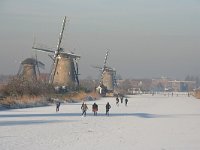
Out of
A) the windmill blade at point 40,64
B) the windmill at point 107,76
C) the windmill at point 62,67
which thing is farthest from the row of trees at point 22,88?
the windmill at point 107,76

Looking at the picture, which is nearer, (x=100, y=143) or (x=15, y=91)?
(x=100, y=143)

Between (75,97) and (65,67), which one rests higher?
(65,67)

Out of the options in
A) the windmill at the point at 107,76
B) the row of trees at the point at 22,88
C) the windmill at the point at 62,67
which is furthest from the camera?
the windmill at the point at 107,76

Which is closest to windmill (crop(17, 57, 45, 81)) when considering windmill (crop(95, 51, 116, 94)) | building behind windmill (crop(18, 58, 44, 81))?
building behind windmill (crop(18, 58, 44, 81))

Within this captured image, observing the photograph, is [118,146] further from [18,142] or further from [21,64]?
[21,64]

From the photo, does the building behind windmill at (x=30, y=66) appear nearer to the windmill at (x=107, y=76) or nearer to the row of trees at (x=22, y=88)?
the row of trees at (x=22, y=88)

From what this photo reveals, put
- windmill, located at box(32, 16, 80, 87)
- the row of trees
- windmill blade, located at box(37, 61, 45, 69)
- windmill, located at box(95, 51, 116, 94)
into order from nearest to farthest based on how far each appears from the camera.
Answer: the row of trees
windmill, located at box(32, 16, 80, 87)
windmill blade, located at box(37, 61, 45, 69)
windmill, located at box(95, 51, 116, 94)

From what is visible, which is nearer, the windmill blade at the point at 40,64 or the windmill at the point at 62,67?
the windmill at the point at 62,67

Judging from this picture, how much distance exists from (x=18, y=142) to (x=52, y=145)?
3.77ft

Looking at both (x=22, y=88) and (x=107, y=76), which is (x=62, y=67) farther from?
(x=107, y=76)

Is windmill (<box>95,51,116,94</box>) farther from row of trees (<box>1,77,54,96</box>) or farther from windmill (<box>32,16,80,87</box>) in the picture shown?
row of trees (<box>1,77,54,96</box>)

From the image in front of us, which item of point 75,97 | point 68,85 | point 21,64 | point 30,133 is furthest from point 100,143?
point 21,64

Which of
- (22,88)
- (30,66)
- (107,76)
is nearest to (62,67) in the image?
(30,66)

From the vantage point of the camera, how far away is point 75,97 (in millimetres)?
64875
